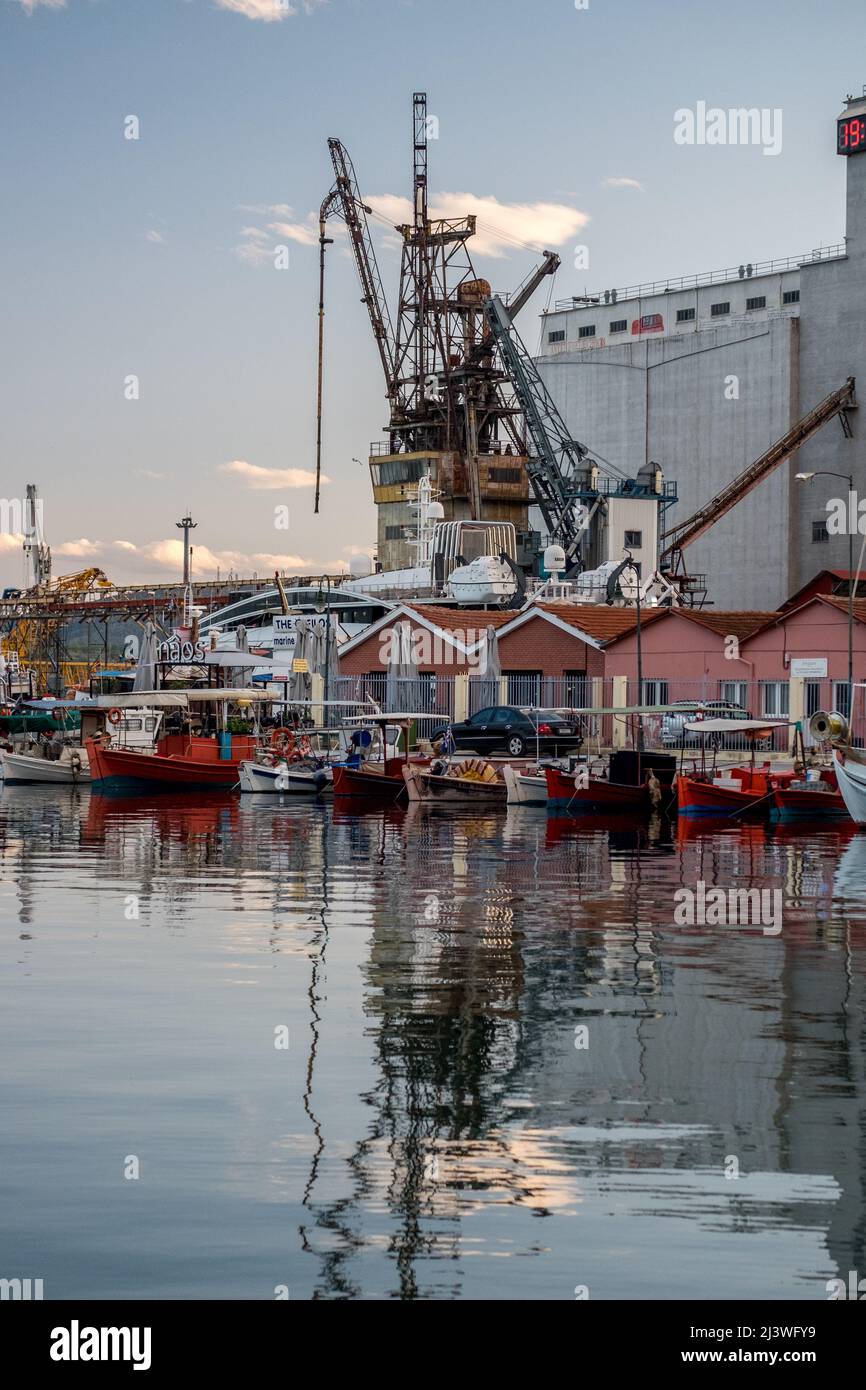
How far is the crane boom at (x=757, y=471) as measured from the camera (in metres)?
96.3

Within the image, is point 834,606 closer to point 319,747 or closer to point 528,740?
point 528,740

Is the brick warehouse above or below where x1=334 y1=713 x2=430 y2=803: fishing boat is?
above

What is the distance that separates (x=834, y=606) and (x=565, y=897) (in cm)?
3371

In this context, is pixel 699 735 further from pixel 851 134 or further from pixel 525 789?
pixel 851 134

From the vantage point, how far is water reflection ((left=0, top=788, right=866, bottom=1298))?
431 inches

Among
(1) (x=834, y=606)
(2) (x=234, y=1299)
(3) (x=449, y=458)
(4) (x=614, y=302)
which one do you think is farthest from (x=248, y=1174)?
(3) (x=449, y=458)

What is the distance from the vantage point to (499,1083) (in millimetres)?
15766

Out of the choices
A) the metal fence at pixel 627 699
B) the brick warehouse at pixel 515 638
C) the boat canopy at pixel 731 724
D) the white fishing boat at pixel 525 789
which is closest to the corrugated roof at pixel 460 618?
the brick warehouse at pixel 515 638

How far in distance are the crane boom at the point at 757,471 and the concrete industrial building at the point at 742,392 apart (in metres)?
0.99

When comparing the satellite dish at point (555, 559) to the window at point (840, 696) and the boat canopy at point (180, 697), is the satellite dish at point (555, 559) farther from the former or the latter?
the window at point (840, 696)

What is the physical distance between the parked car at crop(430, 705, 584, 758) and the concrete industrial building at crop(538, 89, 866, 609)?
37683 millimetres

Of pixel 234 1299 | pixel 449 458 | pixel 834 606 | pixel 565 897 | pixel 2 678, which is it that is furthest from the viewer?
pixel 449 458

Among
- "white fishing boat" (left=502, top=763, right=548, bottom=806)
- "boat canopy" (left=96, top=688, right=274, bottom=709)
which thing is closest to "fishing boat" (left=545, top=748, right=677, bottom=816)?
"white fishing boat" (left=502, top=763, right=548, bottom=806)
